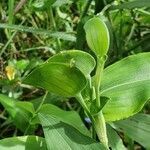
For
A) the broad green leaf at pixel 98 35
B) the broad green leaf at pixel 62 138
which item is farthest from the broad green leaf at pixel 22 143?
the broad green leaf at pixel 98 35

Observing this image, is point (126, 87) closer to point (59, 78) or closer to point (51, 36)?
point (59, 78)

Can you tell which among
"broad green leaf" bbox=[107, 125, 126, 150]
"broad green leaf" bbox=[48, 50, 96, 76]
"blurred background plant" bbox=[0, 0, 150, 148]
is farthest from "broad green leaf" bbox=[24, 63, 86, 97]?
"blurred background plant" bbox=[0, 0, 150, 148]

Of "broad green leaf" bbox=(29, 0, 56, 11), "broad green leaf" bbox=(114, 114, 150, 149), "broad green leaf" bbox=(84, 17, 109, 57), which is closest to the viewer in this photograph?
"broad green leaf" bbox=(84, 17, 109, 57)

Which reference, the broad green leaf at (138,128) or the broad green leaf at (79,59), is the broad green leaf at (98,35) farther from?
the broad green leaf at (138,128)

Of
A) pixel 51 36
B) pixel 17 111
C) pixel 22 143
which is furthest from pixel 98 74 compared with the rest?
pixel 51 36

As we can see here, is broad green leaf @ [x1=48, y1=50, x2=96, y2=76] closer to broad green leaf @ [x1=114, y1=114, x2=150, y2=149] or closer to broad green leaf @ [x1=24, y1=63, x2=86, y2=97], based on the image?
broad green leaf @ [x1=24, y1=63, x2=86, y2=97]
